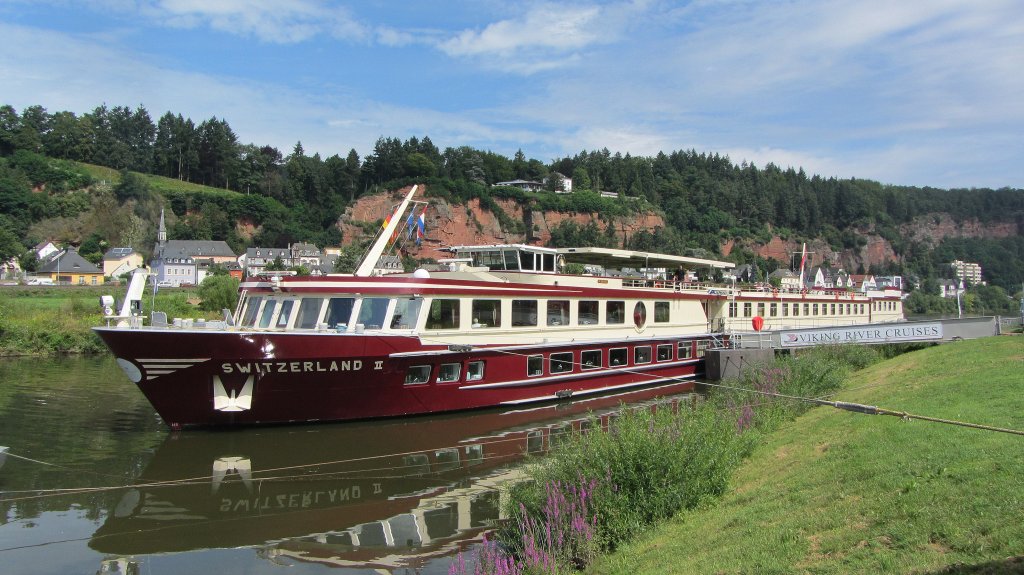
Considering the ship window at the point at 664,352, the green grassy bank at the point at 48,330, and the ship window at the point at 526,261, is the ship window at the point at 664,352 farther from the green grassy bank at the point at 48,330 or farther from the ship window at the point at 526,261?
the green grassy bank at the point at 48,330

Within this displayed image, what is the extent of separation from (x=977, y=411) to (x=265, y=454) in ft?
42.2

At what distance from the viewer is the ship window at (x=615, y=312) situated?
22984mm

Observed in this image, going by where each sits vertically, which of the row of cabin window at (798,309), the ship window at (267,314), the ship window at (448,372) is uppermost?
the ship window at (267,314)

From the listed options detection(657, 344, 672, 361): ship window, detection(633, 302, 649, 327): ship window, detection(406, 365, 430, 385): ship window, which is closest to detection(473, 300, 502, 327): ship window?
detection(406, 365, 430, 385): ship window

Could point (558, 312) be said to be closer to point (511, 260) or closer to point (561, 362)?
point (561, 362)

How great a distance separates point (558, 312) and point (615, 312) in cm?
288

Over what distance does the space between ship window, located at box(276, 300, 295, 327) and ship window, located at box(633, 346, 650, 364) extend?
1202cm

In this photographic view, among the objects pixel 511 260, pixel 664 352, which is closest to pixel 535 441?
pixel 511 260

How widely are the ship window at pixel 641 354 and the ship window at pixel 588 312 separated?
2409 millimetres

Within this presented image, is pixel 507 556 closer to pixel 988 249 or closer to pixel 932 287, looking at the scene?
pixel 932 287

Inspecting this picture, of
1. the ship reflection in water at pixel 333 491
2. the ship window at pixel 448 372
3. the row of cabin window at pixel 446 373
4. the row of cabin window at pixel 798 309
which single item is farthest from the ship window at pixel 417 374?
the row of cabin window at pixel 798 309

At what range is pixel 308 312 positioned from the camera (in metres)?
16.9

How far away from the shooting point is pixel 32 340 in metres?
31.0

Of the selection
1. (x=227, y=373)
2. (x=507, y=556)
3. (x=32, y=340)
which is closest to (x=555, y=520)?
(x=507, y=556)
